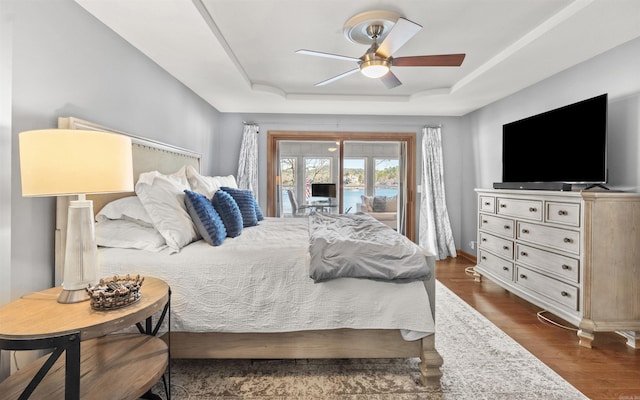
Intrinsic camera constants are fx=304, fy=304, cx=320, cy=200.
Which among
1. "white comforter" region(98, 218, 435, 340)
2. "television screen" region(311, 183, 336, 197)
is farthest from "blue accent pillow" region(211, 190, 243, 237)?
"television screen" region(311, 183, 336, 197)

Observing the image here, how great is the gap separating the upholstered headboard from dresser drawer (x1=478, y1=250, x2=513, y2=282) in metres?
3.53

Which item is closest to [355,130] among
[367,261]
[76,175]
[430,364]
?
[367,261]

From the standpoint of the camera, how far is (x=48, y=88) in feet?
5.67

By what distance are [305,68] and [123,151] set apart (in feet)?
8.06

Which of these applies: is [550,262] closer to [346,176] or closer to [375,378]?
[375,378]

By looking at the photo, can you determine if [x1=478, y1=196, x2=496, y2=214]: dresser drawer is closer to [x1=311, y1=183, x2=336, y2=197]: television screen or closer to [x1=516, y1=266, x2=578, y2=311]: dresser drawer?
[x1=516, y1=266, x2=578, y2=311]: dresser drawer

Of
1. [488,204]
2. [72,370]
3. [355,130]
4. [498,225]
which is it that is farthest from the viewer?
[355,130]

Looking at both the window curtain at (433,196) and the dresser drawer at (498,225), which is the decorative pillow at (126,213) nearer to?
the dresser drawer at (498,225)

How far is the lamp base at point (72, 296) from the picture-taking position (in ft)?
4.36

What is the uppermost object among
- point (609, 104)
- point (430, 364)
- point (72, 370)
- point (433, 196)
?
point (609, 104)

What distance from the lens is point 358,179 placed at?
17.2 feet

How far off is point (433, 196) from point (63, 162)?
4708 millimetres

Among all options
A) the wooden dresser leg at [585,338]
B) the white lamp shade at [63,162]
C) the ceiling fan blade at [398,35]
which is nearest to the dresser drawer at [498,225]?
the wooden dresser leg at [585,338]

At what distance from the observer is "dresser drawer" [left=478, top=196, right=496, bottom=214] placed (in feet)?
11.1
